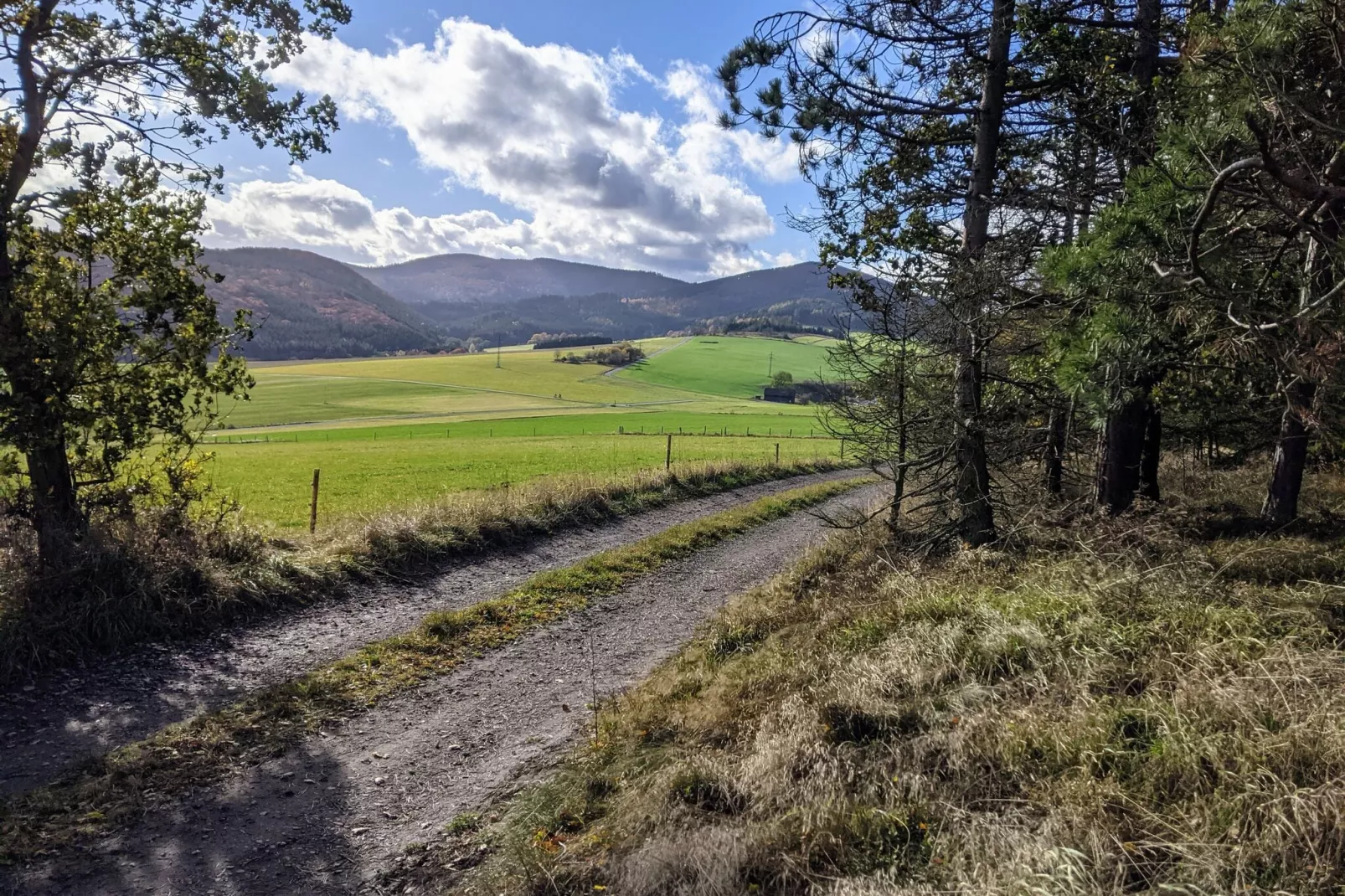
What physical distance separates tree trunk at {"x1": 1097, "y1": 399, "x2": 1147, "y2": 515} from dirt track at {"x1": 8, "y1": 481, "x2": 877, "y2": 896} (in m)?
5.89

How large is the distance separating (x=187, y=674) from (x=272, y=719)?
1.62 metres

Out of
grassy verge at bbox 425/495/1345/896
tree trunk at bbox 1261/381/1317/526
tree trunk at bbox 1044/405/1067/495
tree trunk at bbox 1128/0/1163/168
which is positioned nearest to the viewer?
grassy verge at bbox 425/495/1345/896

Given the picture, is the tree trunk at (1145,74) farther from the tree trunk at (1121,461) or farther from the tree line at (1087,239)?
the tree trunk at (1121,461)

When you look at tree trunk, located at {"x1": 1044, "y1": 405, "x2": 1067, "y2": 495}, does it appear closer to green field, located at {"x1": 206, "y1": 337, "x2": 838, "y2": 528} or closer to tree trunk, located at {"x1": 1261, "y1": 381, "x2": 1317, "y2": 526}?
tree trunk, located at {"x1": 1261, "y1": 381, "x2": 1317, "y2": 526}

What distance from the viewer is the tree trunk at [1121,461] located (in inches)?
338

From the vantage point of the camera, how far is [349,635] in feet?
27.4

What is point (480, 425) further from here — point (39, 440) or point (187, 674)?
point (187, 674)

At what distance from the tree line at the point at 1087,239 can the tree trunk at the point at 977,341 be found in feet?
0.10

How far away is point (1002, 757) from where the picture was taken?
11.5 feet

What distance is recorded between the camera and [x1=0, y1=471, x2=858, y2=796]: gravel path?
18.2 feet

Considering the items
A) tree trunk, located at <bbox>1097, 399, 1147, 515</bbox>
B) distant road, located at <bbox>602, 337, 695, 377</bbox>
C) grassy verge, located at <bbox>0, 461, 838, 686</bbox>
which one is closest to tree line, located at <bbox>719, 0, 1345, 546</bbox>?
tree trunk, located at <bbox>1097, 399, 1147, 515</bbox>

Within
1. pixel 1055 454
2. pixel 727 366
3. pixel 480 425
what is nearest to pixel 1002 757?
pixel 1055 454

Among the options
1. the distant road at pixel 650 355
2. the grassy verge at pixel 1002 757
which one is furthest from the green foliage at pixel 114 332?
the distant road at pixel 650 355

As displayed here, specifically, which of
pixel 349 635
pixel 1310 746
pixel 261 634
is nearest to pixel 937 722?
pixel 1310 746
